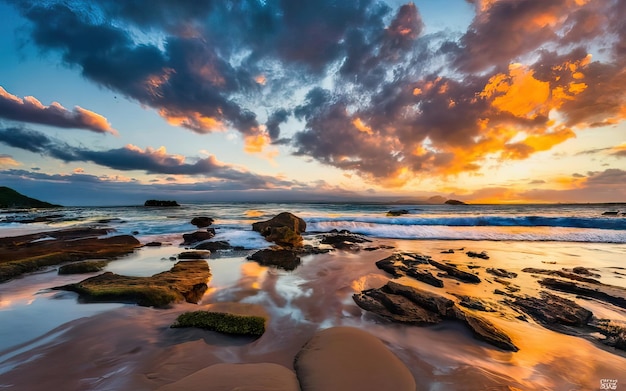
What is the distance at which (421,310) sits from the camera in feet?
16.8

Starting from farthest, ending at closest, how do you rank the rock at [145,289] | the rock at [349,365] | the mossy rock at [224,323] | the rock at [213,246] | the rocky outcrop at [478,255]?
the rock at [213,246], the rocky outcrop at [478,255], the rock at [145,289], the mossy rock at [224,323], the rock at [349,365]

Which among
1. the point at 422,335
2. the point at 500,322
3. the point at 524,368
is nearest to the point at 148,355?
the point at 422,335

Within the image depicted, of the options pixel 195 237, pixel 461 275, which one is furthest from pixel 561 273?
pixel 195 237

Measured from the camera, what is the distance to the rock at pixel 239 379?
9.06ft

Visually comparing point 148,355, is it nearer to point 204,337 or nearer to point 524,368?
point 204,337

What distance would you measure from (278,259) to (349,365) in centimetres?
664

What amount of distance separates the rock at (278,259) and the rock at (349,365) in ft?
16.4

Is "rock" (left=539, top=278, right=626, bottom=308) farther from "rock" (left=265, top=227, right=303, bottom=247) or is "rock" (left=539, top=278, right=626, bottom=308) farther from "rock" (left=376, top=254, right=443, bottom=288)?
"rock" (left=265, top=227, right=303, bottom=247)

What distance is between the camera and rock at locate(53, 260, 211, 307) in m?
5.46

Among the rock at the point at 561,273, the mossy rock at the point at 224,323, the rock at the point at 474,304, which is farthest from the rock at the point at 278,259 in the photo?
the rock at the point at 561,273

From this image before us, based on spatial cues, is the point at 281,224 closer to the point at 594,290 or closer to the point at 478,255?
the point at 478,255

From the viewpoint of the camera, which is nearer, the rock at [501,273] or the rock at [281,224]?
the rock at [501,273]

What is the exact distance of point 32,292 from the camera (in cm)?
598

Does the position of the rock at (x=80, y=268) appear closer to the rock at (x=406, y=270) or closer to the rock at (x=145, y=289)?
the rock at (x=145, y=289)
